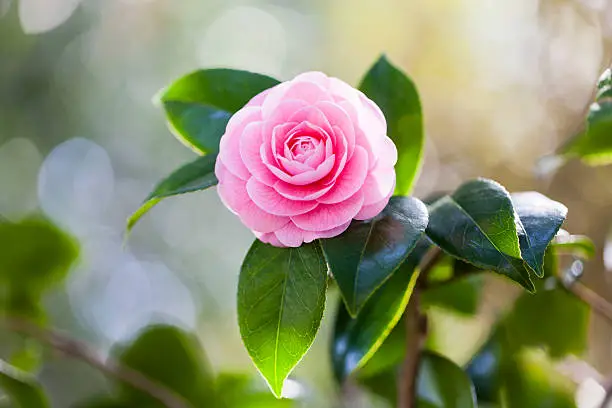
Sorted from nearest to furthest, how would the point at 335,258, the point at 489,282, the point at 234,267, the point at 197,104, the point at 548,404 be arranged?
the point at 335,258 < the point at 197,104 < the point at 548,404 < the point at 489,282 < the point at 234,267

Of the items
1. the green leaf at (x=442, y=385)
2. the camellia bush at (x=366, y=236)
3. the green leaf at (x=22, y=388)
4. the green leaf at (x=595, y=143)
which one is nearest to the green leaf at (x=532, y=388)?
the camellia bush at (x=366, y=236)

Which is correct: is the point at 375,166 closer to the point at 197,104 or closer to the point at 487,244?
the point at 487,244

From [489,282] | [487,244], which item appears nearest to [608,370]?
[489,282]

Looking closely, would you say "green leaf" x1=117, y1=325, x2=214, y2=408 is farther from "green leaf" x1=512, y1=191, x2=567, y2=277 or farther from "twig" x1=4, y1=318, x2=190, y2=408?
"green leaf" x1=512, y1=191, x2=567, y2=277

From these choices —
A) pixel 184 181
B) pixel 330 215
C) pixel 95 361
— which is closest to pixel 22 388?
pixel 95 361

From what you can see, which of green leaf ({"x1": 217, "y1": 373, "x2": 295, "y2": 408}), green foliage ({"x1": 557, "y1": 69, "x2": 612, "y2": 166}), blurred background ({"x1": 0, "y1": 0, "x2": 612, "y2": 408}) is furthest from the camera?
blurred background ({"x1": 0, "y1": 0, "x2": 612, "y2": 408})

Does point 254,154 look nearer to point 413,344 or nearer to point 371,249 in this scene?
point 371,249

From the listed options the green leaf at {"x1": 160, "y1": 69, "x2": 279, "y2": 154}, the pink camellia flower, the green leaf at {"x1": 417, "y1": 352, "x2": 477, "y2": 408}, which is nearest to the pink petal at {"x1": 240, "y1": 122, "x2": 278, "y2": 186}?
the pink camellia flower
